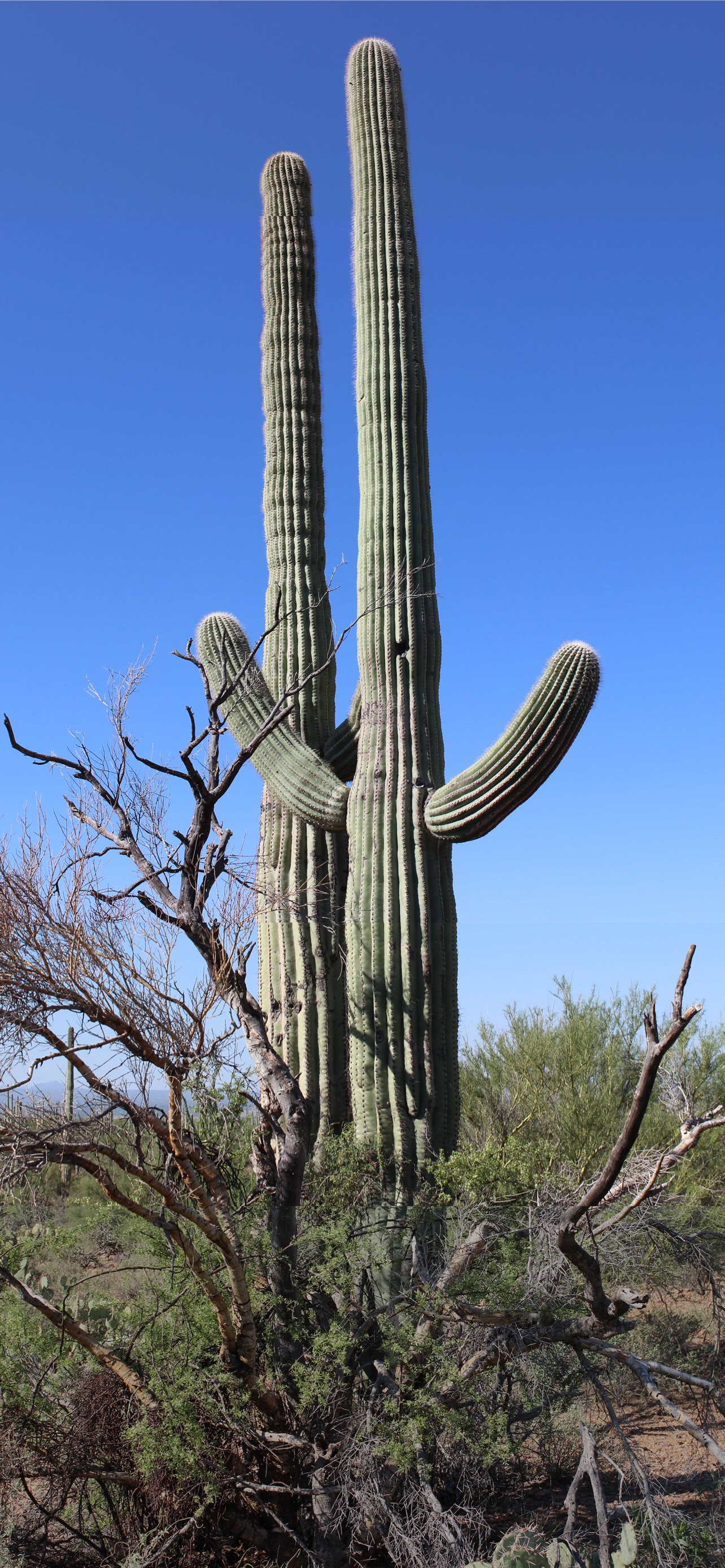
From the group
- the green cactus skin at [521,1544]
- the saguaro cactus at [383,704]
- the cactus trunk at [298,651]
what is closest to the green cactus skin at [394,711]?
the saguaro cactus at [383,704]

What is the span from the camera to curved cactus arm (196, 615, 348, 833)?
8.51 metres

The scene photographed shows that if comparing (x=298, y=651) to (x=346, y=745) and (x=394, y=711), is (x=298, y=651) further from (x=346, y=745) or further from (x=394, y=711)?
(x=394, y=711)

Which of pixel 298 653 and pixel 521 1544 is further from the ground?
pixel 298 653

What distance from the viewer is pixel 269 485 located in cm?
962

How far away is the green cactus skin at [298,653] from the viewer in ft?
27.3

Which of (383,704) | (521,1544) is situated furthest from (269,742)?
(521,1544)

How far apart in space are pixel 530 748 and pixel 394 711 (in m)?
1.23

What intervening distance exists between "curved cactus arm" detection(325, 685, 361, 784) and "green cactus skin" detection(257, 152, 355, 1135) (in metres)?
0.04

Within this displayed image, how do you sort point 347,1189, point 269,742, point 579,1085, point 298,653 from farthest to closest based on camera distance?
point 579,1085, point 298,653, point 269,742, point 347,1189

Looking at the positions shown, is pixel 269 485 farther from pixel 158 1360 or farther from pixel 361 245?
pixel 158 1360

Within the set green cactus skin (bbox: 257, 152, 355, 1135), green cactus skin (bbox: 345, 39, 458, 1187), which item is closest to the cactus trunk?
green cactus skin (bbox: 257, 152, 355, 1135)

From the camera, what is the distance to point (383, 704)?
831cm

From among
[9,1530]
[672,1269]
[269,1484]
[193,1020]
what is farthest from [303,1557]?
[672,1269]

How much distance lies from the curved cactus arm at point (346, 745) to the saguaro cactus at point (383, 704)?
17 mm
